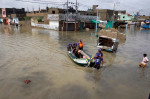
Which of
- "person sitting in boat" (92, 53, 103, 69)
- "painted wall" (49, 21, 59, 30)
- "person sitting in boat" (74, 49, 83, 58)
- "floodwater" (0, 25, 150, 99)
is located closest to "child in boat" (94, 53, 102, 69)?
"person sitting in boat" (92, 53, 103, 69)

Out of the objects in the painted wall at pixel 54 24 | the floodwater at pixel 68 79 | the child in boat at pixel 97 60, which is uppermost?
the painted wall at pixel 54 24

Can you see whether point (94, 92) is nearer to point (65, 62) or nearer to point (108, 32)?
point (65, 62)

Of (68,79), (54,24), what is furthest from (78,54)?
(54,24)

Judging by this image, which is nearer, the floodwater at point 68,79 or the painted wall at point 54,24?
the floodwater at point 68,79

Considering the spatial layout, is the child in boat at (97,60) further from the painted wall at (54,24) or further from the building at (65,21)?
the painted wall at (54,24)

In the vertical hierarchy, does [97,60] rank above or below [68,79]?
above

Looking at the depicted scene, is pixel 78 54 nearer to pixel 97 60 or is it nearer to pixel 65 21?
pixel 97 60

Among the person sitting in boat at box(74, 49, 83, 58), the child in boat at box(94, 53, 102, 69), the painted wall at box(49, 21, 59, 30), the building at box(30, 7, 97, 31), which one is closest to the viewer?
the child in boat at box(94, 53, 102, 69)

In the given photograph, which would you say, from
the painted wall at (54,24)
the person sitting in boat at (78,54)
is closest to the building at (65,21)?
the painted wall at (54,24)

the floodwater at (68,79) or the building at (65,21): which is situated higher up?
the building at (65,21)

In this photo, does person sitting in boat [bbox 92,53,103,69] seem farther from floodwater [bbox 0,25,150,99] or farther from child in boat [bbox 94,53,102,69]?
floodwater [bbox 0,25,150,99]

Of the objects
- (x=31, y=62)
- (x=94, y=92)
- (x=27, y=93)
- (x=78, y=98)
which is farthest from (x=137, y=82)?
(x=31, y=62)

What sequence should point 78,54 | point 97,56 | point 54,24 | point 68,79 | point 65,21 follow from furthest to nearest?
point 54,24
point 65,21
point 78,54
point 97,56
point 68,79

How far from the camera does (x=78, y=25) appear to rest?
3341 centimetres
